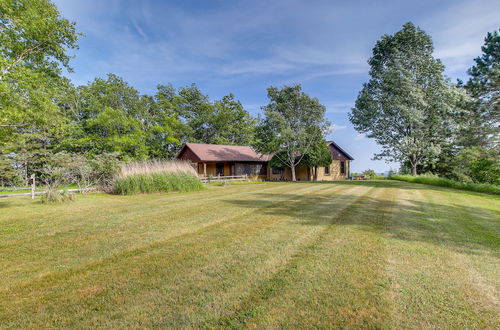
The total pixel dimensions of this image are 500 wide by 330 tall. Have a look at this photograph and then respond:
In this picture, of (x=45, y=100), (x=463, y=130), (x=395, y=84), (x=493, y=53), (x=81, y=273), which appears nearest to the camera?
(x=81, y=273)

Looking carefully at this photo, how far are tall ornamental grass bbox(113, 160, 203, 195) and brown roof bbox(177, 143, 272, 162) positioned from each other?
1015 cm

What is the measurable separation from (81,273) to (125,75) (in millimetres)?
32477

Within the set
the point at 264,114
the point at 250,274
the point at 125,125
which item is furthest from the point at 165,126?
the point at 250,274

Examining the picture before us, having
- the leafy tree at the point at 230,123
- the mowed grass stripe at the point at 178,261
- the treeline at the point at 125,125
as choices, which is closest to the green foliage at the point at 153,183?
the treeline at the point at 125,125

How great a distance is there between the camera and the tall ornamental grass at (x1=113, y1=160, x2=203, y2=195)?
12.6 metres

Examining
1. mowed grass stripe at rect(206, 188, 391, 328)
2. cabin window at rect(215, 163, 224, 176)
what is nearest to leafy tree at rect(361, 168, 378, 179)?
cabin window at rect(215, 163, 224, 176)

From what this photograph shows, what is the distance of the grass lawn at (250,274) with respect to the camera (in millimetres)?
2262

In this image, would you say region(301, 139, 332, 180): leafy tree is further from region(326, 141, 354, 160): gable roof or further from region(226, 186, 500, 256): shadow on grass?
region(226, 186, 500, 256): shadow on grass

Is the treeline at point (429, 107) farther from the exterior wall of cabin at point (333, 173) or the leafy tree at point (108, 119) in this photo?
the leafy tree at point (108, 119)

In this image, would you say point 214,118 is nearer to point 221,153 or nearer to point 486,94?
point 221,153

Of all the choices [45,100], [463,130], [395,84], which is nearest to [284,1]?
[45,100]

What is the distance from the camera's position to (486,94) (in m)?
16.1

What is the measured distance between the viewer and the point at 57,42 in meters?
10.9

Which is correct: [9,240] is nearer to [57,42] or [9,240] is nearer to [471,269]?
[471,269]
